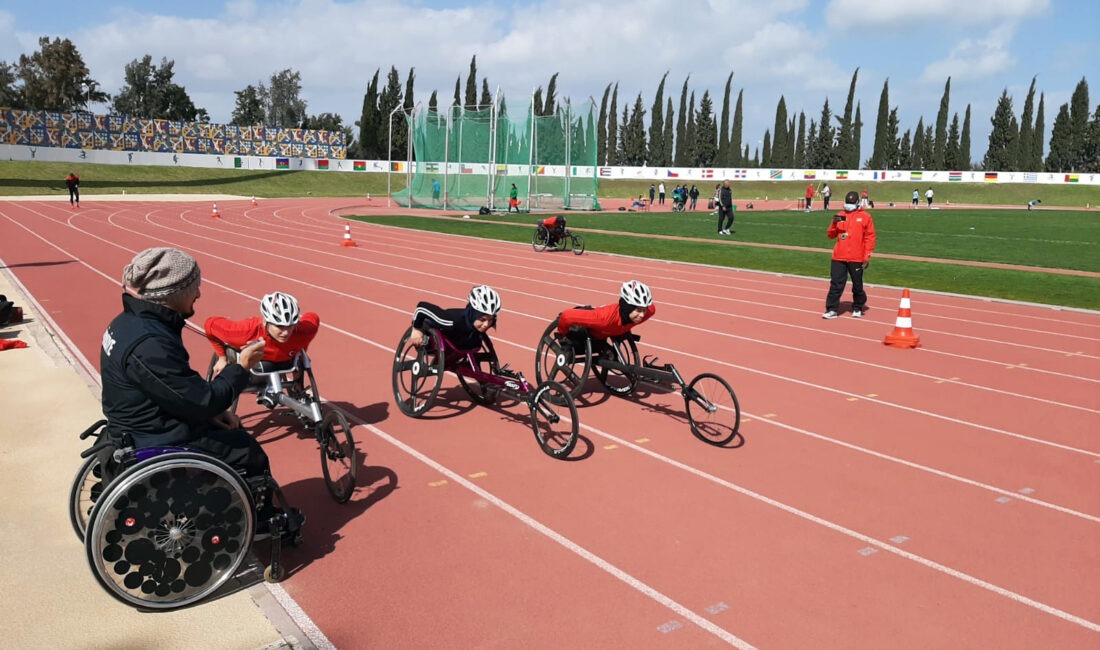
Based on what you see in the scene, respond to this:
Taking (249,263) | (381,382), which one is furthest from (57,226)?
(381,382)

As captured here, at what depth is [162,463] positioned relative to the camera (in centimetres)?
376

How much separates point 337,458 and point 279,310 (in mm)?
1162

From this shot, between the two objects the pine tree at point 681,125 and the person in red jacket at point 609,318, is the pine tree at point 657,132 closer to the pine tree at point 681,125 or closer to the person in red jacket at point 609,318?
the pine tree at point 681,125

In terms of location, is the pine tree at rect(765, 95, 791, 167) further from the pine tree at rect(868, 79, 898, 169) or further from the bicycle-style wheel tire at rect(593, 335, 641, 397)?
the bicycle-style wheel tire at rect(593, 335, 641, 397)

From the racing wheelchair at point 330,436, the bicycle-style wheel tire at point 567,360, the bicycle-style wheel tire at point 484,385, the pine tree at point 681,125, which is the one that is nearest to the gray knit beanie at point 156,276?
the racing wheelchair at point 330,436

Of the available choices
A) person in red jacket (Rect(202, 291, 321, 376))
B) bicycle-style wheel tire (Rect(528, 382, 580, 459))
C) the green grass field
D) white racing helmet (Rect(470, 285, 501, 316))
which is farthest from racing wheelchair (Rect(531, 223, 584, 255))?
person in red jacket (Rect(202, 291, 321, 376))

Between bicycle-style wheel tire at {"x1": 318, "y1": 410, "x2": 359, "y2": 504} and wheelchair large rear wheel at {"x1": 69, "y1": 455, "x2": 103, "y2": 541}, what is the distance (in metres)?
1.32

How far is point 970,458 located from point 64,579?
647 cm

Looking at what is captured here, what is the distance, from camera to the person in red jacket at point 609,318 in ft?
23.7

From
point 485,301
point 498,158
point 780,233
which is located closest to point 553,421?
point 485,301

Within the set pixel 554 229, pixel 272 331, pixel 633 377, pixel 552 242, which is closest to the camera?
pixel 272 331

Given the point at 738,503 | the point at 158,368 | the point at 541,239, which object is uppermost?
the point at 541,239

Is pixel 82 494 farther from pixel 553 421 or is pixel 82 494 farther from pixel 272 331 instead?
pixel 553 421

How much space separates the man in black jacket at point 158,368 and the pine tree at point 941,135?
98346 mm
